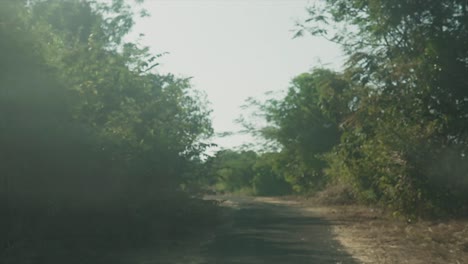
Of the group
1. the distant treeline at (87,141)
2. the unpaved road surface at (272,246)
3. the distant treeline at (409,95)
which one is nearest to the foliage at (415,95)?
the distant treeline at (409,95)

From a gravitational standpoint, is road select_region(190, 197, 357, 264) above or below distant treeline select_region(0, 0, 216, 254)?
below

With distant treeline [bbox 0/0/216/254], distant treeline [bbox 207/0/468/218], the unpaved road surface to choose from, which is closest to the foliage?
distant treeline [bbox 207/0/468/218]

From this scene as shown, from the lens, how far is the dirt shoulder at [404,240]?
15102mm

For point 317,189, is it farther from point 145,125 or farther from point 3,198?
point 3,198

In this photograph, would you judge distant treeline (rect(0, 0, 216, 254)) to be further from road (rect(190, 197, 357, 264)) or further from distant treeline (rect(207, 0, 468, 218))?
distant treeline (rect(207, 0, 468, 218))

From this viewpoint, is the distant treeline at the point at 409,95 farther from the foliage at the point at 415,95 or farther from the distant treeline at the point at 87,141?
the distant treeline at the point at 87,141

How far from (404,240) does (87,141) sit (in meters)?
9.79

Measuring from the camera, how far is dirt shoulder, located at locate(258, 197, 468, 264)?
15.1 meters

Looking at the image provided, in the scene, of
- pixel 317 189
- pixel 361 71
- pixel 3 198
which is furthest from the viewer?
pixel 317 189

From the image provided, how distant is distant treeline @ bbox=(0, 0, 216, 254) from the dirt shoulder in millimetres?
5913

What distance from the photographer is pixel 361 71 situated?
1844 cm

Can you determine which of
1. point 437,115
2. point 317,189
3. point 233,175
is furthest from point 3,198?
point 233,175

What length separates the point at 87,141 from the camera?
50.3 feet

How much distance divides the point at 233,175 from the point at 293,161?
1169 inches
